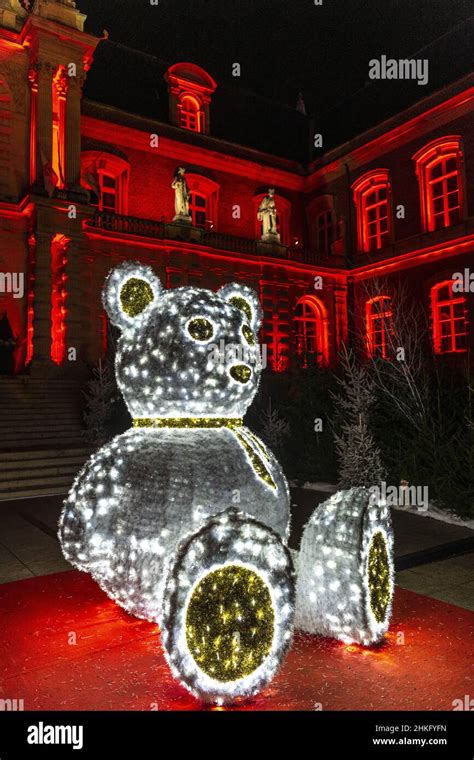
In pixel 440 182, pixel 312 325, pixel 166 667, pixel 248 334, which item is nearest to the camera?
pixel 166 667

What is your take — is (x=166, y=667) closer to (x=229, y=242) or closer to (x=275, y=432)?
(x=275, y=432)

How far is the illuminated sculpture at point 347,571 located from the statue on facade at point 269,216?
19020 millimetres

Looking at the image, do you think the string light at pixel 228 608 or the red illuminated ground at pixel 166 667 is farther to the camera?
the red illuminated ground at pixel 166 667

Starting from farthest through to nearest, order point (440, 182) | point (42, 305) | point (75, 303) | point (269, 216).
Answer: point (269, 216) → point (440, 182) → point (75, 303) → point (42, 305)

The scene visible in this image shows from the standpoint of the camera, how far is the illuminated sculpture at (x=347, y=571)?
3064 mm

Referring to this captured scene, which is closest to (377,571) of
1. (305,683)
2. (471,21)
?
(305,683)

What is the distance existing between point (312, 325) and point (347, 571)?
836 inches

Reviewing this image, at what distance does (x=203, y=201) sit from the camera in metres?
23.5

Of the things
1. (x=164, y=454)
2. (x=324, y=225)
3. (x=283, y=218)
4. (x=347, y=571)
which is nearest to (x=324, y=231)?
(x=324, y=225)

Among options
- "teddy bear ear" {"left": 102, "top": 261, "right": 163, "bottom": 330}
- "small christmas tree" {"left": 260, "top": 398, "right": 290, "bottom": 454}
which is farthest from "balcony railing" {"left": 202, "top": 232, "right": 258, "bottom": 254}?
"teddy bear ear" {"left": 102, "top": 261, "right": 163, "bottom": 330}

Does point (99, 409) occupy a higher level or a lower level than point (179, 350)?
lower

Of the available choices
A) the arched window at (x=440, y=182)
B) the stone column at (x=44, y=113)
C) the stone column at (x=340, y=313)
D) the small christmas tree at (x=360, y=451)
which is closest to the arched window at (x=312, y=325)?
the stone column at (x=340, y=313)

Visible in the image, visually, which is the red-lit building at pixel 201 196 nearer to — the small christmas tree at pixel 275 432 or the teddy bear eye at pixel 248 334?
the small christmas tree at pixel 275 432

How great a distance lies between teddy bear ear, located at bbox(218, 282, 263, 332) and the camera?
→ 3969 millimetres
